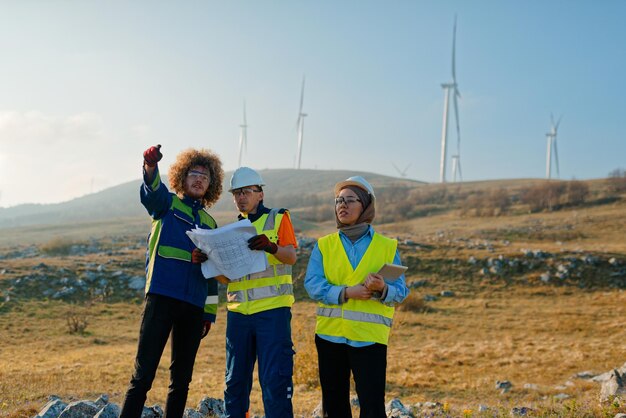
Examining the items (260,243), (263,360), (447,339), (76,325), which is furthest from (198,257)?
(76,325)

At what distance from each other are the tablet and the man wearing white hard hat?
0.71 metres

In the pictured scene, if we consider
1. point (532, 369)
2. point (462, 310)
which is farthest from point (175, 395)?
point (462, 310)

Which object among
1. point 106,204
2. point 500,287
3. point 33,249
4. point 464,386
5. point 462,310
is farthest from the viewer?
point 106,204

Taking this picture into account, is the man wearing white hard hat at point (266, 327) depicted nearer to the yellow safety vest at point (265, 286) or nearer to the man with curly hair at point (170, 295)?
the yellow safety vest at point (265, 286)

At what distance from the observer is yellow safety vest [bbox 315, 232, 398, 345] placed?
3747mm

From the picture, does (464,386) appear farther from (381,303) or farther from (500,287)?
(500,287)

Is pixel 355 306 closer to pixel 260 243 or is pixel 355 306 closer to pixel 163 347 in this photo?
pixel 260 243

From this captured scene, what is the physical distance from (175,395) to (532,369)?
947 cm

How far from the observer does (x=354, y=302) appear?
382cm

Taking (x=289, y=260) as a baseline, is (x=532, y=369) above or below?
below

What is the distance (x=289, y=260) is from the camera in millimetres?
4043

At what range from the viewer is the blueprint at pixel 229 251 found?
3797 millimetres

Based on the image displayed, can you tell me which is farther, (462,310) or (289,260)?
(462,310)

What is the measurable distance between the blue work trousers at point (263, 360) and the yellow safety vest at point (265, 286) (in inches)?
2.4
